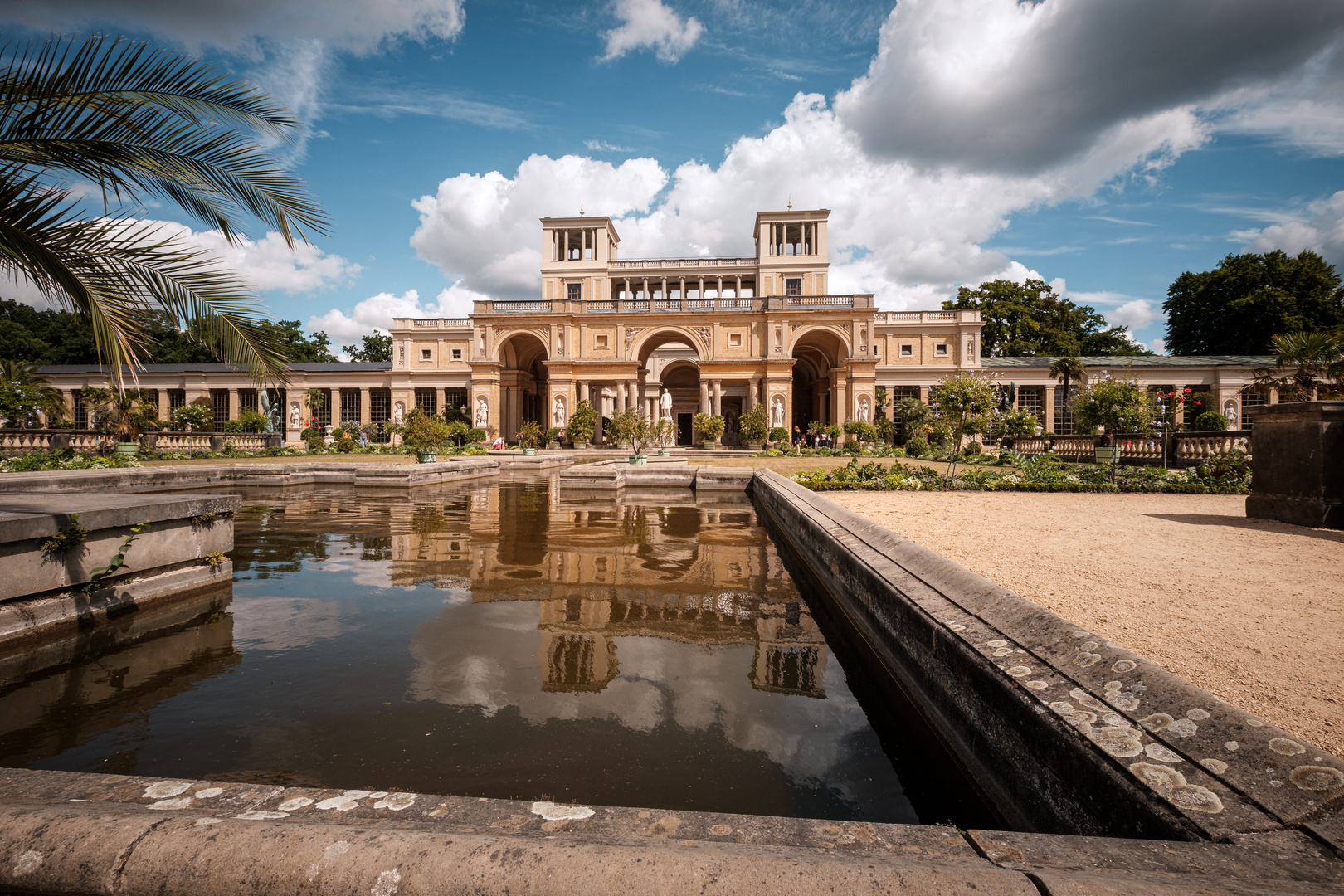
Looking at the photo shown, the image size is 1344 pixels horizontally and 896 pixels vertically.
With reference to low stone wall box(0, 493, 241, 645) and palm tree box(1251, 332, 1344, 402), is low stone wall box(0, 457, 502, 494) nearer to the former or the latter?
low stone wall box(0, 493, 241, 645)

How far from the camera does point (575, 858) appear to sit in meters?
1.16

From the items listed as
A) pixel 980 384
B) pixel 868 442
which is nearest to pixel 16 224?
pixel 980 384

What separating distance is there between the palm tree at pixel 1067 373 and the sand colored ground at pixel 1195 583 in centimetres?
2959

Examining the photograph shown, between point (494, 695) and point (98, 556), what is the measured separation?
3.18 metres

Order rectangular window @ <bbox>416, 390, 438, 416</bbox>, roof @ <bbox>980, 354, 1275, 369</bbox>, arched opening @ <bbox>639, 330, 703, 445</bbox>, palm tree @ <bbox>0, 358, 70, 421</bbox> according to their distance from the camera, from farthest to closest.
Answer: arched opening @ <bbox>639, 330, 703, 445</bbox>, rectangular window @ <bbox>416, 390, 438, 416</bbox>, roof @ <bbox>980, 354, 1275, 369</bbox>, palm tree @ <bbox>0, 358, 70, 421</bbox>

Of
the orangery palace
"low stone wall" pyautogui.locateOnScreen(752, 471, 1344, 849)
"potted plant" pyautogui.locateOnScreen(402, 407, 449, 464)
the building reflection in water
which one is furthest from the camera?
the orangery palace

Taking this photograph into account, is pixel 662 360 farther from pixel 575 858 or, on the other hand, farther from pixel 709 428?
pixel 575 858

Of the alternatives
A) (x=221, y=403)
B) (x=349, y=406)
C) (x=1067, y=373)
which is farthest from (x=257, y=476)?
(x=1067, y=373)

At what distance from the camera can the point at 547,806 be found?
1.47 metres

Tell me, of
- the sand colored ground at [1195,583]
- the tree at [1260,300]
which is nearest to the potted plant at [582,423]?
the sand colored ground at [1195,583]

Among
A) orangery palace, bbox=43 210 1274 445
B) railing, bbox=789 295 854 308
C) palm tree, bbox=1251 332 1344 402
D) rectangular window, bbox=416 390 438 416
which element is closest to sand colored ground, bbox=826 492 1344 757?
palm tree, bbox=1251 332 1344 402

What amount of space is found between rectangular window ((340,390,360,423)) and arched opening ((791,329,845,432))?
100 ft

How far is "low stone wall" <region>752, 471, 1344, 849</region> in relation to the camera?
53.8 inches

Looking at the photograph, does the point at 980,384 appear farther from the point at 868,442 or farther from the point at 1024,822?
the point at 868,442
